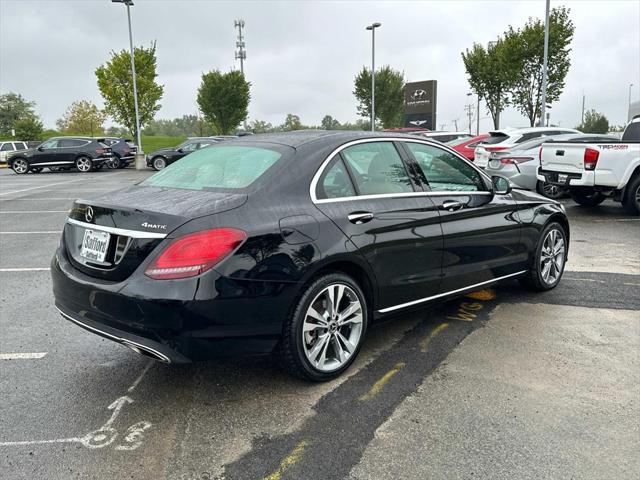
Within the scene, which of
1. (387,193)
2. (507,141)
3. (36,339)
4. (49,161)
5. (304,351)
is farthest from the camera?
(49,161)

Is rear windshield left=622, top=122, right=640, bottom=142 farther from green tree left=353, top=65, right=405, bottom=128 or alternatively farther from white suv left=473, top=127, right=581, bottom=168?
green tree left=353, top=65, right=405, bottom=128

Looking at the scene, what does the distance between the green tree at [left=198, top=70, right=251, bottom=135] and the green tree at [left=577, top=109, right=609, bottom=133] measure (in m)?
49.8

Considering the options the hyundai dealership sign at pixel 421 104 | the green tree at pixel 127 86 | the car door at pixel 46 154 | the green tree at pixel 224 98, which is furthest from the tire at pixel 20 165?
the hyundai dealership sign at pixel 421 104

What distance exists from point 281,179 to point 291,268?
1.91 ft

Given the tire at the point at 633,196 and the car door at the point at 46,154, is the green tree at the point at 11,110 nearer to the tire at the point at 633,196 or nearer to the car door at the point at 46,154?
the car door at the point at 46,154

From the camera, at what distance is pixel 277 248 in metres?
3.10

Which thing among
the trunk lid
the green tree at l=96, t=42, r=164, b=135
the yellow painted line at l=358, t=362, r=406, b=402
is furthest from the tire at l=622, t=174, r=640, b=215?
the green tree at l=96, t=42, r=164, b=135

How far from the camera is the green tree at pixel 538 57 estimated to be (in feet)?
103

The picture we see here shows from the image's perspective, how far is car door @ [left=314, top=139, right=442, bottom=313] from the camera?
11.6 feet

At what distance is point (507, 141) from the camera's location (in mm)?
13094

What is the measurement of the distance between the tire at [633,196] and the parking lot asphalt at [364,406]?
603 centimetres

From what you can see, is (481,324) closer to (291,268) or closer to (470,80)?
(291,268)

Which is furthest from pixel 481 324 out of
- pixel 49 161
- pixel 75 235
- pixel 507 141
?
pixel 49 161

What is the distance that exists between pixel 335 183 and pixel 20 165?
2789 cm
